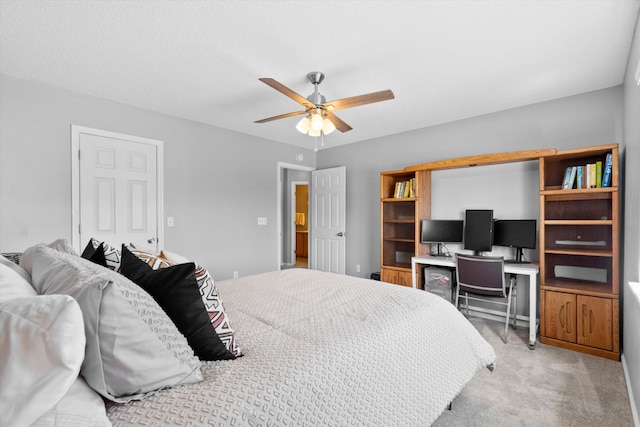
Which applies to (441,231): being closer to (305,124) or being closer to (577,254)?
(577,254)

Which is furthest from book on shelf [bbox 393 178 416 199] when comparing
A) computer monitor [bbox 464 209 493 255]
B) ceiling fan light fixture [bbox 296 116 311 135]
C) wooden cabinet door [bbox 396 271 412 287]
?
ceiling fan light fixture [bbox 296 116 311 135]

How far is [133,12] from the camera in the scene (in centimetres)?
184

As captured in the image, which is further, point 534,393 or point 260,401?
point 534,393

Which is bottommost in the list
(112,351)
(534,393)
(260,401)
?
(534,393)

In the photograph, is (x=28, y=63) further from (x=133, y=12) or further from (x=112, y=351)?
(x=112, y=351)

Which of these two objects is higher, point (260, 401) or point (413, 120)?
point (413, 120)

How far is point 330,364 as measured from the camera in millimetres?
1110

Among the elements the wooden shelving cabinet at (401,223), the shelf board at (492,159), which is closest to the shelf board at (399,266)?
the wooden shelving cabinet at (401,223)

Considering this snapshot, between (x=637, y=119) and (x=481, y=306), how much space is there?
7.83ft

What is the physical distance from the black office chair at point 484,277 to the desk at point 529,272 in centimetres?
14

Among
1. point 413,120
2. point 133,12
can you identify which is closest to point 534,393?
point 413,120

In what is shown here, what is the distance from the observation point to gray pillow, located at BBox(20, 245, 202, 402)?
757mm

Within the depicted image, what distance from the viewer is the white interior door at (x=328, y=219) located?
16.1 ft

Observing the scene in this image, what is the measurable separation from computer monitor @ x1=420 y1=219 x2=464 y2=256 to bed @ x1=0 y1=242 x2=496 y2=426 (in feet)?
6.08
